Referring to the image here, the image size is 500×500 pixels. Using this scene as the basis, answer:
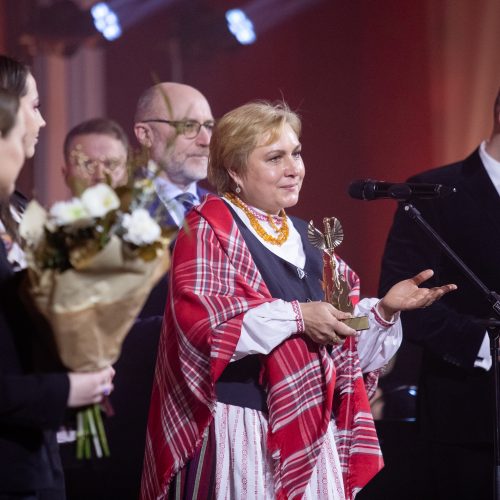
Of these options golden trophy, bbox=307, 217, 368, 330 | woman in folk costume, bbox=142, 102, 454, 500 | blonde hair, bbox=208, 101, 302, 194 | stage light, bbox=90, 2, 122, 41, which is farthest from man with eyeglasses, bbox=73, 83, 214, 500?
stage light, bbox=90, 2, 122, 41

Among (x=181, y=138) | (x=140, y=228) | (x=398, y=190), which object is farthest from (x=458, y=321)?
(x=140, y=228)

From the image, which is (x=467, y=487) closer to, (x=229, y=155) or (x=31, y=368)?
(x=229, y=155)

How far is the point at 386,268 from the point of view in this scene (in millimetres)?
3566

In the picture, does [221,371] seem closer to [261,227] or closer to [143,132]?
[261,227]

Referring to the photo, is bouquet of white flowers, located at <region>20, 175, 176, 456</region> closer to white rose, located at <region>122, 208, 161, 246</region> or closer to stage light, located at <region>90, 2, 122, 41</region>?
white rose, located at <region>122, 208, 161, 246</region>

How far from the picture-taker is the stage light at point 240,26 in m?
5.27

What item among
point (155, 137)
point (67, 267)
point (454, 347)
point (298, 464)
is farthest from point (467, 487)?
point (67, 267)

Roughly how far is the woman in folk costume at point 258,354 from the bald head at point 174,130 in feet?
2.79

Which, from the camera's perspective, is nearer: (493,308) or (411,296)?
(411,296)

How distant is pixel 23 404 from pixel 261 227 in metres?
1.12

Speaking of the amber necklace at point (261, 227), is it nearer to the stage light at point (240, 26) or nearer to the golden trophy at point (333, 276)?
the golden trophy at point (333, 276)

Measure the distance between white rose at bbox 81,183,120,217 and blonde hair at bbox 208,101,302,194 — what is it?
1016 millimetres

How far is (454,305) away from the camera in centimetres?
348

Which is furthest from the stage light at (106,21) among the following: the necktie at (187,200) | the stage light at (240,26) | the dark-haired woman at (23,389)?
the dark-haired woman at (23,389)
